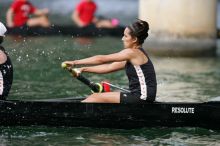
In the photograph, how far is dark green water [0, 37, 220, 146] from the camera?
1277cm

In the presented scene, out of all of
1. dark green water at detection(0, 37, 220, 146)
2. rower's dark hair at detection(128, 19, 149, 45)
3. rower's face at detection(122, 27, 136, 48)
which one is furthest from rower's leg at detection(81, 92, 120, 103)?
rower's dark hair at detection(128, 19, 149, 45)

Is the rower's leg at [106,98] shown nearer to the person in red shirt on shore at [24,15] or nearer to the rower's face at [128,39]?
the rower's face at [128,39]

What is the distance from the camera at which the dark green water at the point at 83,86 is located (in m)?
12.8

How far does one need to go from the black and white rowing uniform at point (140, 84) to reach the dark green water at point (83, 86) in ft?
1.82

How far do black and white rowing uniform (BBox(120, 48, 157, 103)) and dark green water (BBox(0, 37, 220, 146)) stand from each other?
554mm

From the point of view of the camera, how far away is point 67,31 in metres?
28.0

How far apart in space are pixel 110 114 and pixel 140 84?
0.67m

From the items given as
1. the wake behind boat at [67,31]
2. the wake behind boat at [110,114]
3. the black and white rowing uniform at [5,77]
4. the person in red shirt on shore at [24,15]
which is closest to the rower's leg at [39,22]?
the person in red shirt on shore at [24,15]

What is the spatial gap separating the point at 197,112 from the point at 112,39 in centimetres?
1458

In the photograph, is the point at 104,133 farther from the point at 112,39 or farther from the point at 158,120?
the point at 112,39

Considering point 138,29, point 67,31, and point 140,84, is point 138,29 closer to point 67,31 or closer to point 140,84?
point 140,84

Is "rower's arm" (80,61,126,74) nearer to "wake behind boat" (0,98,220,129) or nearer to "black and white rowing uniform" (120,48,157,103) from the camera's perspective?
"black and white rowing uniform" (120,48,157,103)

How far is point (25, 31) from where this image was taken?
27.6 meters

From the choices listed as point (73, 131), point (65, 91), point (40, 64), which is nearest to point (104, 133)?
point (73, 131)
